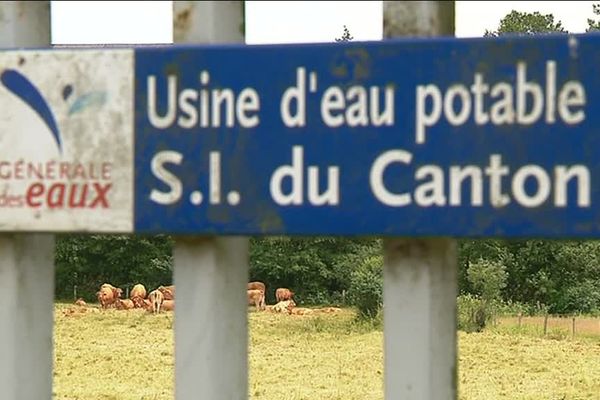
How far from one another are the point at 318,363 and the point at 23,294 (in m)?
13.9

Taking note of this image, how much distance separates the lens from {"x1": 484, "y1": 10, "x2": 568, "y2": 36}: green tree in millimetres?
41906

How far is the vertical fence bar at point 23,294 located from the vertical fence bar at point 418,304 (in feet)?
4.55

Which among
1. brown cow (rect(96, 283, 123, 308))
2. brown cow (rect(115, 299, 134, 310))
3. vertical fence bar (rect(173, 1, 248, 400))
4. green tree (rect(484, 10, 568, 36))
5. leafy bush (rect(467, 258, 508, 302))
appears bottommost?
Answer: brown cow (rect(115, 299, 134, 310))

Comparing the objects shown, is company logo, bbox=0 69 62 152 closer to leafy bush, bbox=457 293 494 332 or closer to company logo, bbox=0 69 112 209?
→ company logo, bbox=0 69 112 209

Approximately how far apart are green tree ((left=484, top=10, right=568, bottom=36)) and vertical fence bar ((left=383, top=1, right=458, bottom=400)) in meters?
38.5

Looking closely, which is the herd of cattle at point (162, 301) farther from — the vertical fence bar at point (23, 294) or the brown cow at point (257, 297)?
the vertical fence bar at point (23, 294)

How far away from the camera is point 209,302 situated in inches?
165

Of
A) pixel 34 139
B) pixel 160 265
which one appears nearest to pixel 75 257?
pixel 160 265

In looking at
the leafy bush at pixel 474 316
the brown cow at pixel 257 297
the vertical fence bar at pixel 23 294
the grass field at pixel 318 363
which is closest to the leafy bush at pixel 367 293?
the leafy bush at pixel 474 316

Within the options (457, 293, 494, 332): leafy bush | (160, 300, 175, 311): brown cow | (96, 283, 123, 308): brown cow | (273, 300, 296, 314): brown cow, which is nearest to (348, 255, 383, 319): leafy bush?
(273, 300, 296, 314): brown cow

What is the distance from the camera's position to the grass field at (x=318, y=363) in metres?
14.7

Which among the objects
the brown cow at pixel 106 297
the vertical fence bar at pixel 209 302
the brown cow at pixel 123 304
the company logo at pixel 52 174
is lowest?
the brown cow at pixel 123 304

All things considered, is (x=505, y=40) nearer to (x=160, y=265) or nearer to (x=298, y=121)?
(x=298, y=121)

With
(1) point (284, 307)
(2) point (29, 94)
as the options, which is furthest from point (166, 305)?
(2) point (29, 94)
